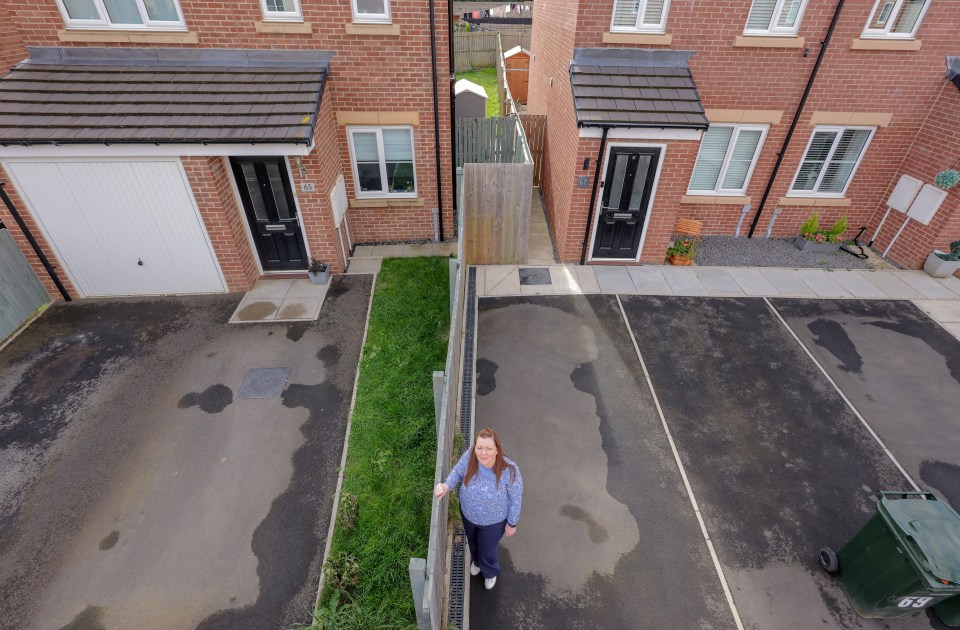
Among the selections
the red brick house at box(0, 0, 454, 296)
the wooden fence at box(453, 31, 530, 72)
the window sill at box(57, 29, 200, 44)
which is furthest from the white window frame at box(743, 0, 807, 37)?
the wooden fence at box(453, 31, 530, 72)

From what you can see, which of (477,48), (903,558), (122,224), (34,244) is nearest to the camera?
(903,558)

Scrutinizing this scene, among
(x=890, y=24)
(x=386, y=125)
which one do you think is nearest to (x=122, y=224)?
(x=386, y=125)

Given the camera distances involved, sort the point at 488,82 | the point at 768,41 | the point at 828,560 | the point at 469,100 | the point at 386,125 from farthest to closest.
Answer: the point at 488,82, the point at 469,100, the point at 386,125, the point at 768,41, the point at 828,560

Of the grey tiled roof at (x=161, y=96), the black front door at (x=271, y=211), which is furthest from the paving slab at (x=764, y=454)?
the grey tiled roof at (x=161, y=96)

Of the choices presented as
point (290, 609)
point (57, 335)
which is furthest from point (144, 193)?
point (290, 609)

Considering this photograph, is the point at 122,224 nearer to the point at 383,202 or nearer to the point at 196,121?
the point at 196,121

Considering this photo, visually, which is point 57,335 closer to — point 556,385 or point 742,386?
point 556,385
